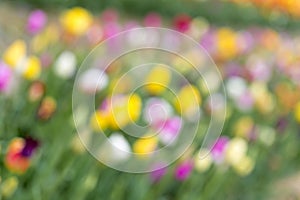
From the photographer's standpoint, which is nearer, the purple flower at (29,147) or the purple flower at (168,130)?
the purple flower at (29,147)

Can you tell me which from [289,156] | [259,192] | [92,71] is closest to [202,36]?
[289,156]

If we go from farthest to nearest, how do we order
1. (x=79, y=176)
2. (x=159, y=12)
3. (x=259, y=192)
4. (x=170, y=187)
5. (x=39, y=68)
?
(x=159, y=12)
(x=259, y=192)
(x=39, y=68)
(x=170, y=187)
(x=79, y=176)

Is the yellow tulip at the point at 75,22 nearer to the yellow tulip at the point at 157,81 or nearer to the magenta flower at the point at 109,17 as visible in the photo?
the yellow tulip at the point at 157,81

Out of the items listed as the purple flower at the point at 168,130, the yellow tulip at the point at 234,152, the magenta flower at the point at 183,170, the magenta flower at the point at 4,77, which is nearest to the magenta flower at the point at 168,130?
the purple flower at the point at 168,130

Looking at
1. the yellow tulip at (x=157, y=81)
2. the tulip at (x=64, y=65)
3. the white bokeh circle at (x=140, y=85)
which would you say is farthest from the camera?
the yellow tulip at (x=157, y=81)

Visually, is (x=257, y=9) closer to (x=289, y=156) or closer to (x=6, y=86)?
(x=289, y=156)

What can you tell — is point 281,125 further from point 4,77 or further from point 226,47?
point 4,77
